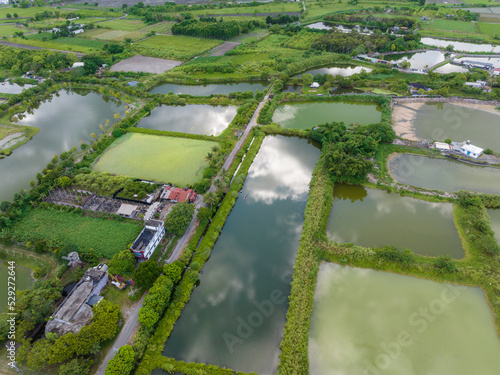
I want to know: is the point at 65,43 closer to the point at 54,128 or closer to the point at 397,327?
the point at 54,128

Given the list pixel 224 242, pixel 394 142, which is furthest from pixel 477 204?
pixel 224 242

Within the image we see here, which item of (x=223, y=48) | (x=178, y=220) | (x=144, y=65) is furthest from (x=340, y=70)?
(x=178, y=220)

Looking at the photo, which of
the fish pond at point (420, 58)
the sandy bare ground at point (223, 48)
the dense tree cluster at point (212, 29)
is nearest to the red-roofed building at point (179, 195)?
the sandy bare ground at point (223, 48)

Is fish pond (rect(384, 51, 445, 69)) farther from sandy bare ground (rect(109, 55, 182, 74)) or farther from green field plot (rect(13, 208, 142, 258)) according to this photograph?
green field plot (rect(13, 208, 142, 258))

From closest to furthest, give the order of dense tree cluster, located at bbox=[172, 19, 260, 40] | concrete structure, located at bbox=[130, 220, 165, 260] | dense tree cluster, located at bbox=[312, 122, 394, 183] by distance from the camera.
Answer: concrete structure, located at bbox=[130, 220, 165, 260], dense tree cluster, located at bbox=[312, 122, 394, 183], dense tree cluster, located at bbox=[172, 19, 260, 40]

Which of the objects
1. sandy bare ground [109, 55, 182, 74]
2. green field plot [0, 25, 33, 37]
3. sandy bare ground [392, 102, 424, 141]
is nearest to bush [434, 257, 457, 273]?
sandy bare ground [392, 102, 424, 141]
